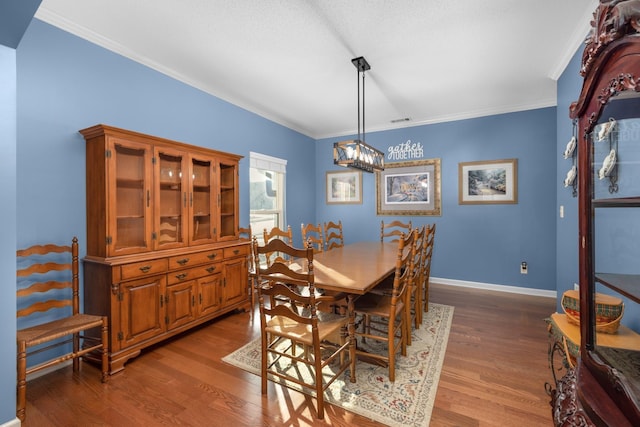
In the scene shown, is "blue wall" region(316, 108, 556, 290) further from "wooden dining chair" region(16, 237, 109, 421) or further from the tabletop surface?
"wooden dining chair" region(16, 237, 109, 421)

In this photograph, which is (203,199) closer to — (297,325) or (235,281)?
(235,281)

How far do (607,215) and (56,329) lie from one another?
3.00m

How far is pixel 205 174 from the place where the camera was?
3178mm

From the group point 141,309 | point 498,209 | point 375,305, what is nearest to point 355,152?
point 375,305

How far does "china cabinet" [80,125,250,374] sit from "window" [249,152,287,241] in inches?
39.4

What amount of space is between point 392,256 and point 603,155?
2127mm

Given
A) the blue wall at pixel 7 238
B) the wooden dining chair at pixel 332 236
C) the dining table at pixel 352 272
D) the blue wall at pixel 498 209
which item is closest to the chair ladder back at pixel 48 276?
the blue wall at pixel 7 238

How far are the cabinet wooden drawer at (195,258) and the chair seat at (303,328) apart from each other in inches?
45.0

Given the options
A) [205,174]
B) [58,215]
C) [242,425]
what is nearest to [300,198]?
[205,174]

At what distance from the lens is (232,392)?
78.1 inches

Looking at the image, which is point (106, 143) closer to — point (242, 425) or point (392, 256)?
point (242, 425)

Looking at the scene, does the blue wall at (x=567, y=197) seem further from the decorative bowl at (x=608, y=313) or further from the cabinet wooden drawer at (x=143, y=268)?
the cabinet wooden drawer at (x=143, y=268)

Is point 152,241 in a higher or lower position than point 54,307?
higher

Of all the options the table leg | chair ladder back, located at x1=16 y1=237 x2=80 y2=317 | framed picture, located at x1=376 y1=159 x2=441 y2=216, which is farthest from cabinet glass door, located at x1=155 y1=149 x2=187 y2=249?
framed picture, located at x1=376 y1=159 x2=441 y2=216
